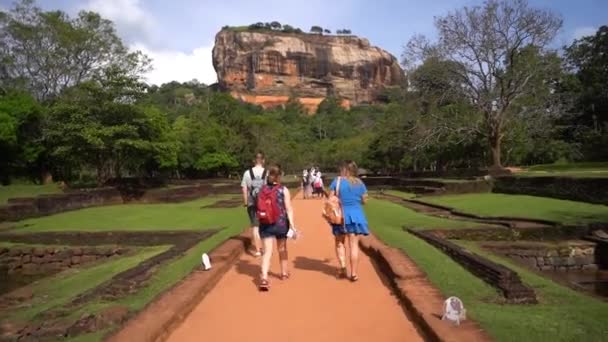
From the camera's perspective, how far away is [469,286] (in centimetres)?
596

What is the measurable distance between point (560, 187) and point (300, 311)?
1476cm

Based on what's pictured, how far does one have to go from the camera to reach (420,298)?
5.11 m

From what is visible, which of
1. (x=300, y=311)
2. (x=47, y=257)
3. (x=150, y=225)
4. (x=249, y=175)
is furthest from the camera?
(x=150, y=225)

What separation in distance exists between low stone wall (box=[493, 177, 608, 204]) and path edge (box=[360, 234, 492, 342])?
1011 centimetres

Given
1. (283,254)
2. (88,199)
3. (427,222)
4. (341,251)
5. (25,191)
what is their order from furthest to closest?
(25,191)
(88,199)
(427,222)
(341,251)
(283,254)

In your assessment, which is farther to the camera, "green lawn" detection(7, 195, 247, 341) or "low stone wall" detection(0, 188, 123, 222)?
"low stone wall" detection(0, 188, 123, 222)

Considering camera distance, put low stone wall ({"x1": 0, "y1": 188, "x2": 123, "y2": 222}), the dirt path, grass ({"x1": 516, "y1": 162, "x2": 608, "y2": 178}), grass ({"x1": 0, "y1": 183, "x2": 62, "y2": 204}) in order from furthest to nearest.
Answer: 1. grass ({"x1": 0, "y1": 183, "x2": 62, "y2": 204})
2. grass ({"x1": 516, "y1": 162, "x2": 608, "y2": 178})
3. low stone wall ({"x1": 0, "y1": 188, "x2": 123, "y2": 222})
4. the dirt path

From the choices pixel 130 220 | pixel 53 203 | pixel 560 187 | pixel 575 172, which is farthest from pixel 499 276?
pixel 575 172

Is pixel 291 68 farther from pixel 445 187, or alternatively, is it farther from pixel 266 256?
pixel 266 256

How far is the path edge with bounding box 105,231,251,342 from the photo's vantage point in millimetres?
4133

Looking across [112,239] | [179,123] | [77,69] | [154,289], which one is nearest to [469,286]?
[154,289]

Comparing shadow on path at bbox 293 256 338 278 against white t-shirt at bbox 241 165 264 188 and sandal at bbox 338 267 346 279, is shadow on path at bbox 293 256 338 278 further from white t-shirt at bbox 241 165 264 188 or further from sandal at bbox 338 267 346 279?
white t-shirt at bbox 241 165 264 188

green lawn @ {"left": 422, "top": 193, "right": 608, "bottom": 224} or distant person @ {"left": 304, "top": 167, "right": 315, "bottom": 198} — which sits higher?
distant person @ {"left": 304, "top": 167, "right": 315, "bottom": 198}

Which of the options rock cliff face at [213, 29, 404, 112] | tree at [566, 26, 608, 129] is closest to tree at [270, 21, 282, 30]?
rock cliff face at [213, 29, 404, 112]
